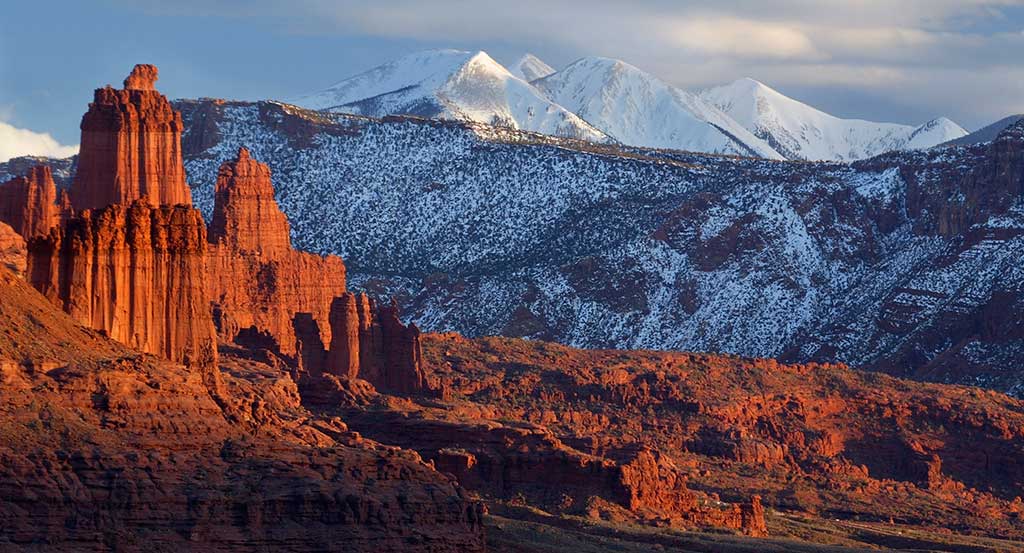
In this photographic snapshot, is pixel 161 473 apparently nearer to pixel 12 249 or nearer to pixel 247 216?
pixel 12 249

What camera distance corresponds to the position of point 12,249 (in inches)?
4619

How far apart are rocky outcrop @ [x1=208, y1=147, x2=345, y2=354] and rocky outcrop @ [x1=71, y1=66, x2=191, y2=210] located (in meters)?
7.53

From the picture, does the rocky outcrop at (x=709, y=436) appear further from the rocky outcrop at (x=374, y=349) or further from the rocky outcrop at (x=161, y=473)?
the rocky outcrop at (x=161, y=473)

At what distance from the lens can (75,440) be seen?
71.4 m

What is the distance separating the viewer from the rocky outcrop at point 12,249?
11075cm

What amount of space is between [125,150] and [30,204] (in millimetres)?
6092

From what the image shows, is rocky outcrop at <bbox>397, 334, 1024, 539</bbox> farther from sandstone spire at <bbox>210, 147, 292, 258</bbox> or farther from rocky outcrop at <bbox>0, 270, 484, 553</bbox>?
rocky outcrop at <bbox>0, 270, 484, 553</bbox>

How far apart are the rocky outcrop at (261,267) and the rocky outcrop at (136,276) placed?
140ft

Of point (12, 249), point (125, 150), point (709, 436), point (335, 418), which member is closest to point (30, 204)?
point (125, 150)

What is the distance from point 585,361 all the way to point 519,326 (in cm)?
3466

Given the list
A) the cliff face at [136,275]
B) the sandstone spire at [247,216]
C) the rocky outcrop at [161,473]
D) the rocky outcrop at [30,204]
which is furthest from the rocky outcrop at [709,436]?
the rocky outcrop at [161,473]

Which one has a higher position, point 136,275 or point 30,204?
point 30,204

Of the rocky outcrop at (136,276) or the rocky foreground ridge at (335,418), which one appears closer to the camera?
the rocky foreground ridge at (335,418)

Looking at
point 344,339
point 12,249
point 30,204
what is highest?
point 30,204
